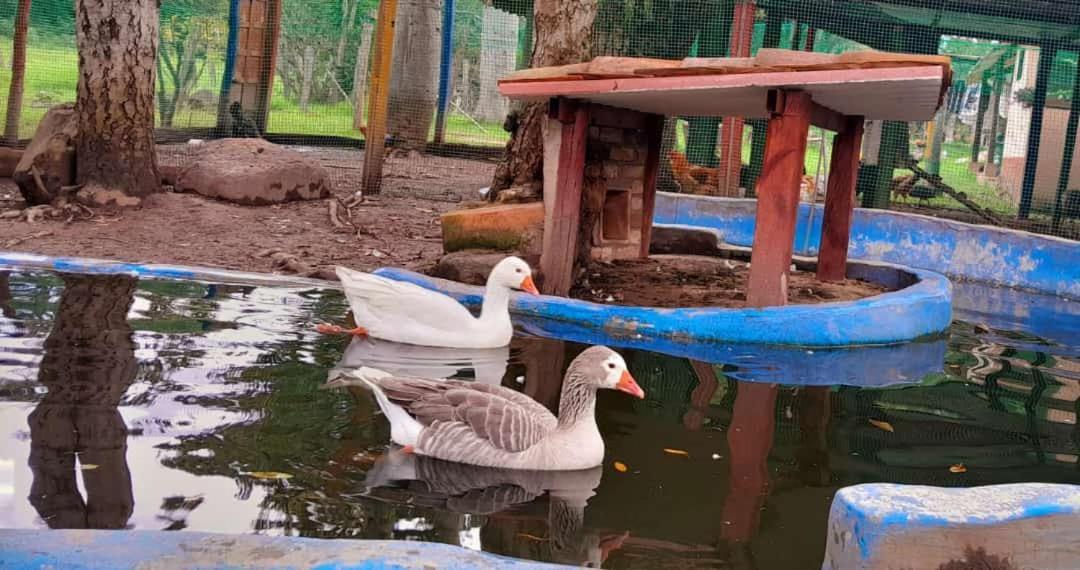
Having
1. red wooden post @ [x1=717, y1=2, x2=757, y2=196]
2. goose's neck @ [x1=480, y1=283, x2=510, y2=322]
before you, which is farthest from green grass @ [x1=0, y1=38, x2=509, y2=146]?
goose's neck @ [x1=480, y1=283, x2=510, y2=322]

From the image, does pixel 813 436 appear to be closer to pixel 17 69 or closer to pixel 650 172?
pixel 650 172

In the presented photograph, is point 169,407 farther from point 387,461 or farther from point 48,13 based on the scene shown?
point 48,13

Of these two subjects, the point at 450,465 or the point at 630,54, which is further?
the point at 630,54

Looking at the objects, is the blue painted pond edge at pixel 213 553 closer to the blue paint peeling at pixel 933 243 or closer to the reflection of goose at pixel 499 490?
the reflection of goose at pixel 499 490

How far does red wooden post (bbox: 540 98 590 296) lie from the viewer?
8594mm

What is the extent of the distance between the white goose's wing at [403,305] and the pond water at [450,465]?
0.61ft

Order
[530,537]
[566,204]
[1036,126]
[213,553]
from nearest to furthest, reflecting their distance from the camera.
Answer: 1. [213,553]
2. [530,537]
3. [566,204]
4. [1036,126]

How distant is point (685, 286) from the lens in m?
9.55

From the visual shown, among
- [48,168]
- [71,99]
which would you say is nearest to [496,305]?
[48,168]

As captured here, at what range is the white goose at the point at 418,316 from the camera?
6.82 meters

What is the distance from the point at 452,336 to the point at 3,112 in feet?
38.4

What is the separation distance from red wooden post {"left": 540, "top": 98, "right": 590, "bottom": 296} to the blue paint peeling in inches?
144

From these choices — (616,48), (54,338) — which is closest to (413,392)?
(54,338)

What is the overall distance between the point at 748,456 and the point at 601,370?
82 centimetres
